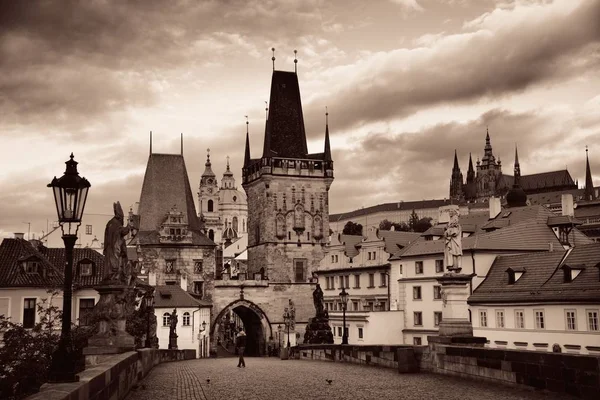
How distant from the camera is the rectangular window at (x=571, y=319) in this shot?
35231mm

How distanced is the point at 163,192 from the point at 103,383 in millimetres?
72910

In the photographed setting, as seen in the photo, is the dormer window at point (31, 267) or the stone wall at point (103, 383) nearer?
the stone wall at point (103, 383)

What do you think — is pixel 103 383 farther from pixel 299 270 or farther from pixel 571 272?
pixel 299 270

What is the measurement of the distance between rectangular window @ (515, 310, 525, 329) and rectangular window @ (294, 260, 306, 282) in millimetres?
45088

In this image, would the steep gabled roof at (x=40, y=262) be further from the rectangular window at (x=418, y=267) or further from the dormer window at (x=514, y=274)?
the dormer window at (x=514, y=274)

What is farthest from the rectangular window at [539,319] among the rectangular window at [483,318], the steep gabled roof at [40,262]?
the steep gabled roof at [40,262]

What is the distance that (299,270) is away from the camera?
83.8 metres

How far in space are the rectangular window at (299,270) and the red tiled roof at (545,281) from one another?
3923 centimetres

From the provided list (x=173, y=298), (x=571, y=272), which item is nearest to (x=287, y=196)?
(x=173, y=298)

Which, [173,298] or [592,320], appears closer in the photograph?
[592,320]

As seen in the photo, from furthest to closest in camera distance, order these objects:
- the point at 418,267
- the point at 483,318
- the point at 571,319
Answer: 1. the point at 418,267
2. the point at 483,318
3. the point at 571,319

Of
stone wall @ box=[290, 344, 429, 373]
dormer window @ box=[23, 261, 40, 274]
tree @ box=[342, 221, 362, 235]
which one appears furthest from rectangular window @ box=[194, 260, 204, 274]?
tree @ box=[342, 221, 362, 235]

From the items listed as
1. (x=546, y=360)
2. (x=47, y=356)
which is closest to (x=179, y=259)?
(x=47, y=356)

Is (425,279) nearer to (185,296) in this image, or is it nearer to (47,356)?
(185,296)
